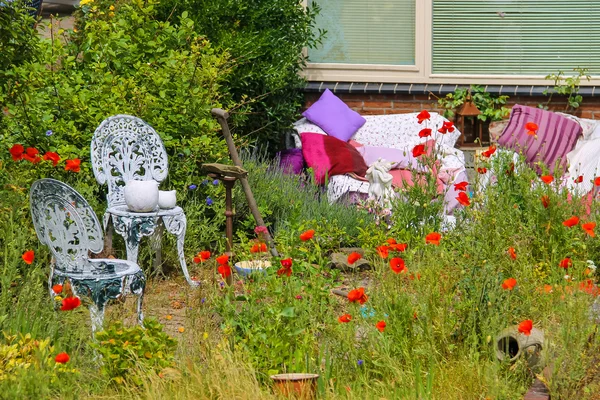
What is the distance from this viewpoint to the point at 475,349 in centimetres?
367

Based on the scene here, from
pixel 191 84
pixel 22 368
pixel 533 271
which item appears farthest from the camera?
pixel 191 84

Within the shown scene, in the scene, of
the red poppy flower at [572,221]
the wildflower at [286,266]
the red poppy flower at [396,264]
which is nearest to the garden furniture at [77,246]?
the wildflower at [286,266]

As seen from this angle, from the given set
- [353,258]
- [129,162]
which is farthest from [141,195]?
[353,258]

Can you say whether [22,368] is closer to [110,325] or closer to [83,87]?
[110,325]

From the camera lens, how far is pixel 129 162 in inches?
241

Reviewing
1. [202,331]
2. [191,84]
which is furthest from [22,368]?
[191,84]

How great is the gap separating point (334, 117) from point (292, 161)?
775mm

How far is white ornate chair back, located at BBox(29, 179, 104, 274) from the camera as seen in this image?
162 inches

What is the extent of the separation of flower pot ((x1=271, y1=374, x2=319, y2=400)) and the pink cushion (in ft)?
14.0

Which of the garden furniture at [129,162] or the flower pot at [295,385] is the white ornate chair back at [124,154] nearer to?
the garden furniture at [129,162]

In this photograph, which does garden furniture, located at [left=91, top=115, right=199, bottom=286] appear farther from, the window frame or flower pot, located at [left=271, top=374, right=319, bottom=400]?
the window frame

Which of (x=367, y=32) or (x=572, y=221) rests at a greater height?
(x=367, y=32)

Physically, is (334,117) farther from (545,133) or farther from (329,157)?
(545,133)

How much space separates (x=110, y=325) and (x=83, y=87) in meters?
3.20
